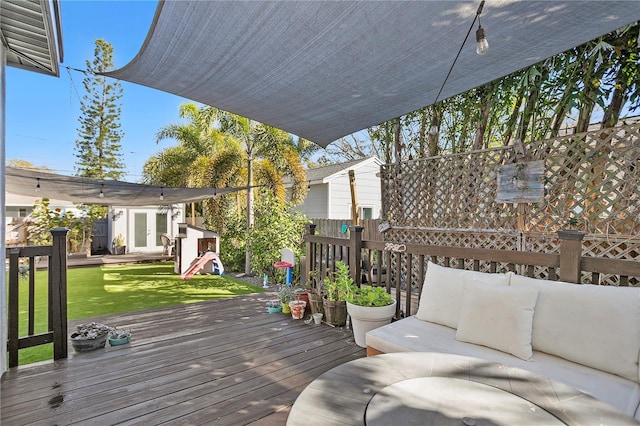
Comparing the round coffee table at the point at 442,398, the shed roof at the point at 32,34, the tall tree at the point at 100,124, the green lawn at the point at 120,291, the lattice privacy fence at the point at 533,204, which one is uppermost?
the tall tree at the point at 100,124

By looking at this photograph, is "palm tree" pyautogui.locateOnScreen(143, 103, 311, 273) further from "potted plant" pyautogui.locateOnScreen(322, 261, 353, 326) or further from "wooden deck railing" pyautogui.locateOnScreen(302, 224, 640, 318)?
"potted plant" pyautogui.locateOnScreen(322, 261, 353, 326)

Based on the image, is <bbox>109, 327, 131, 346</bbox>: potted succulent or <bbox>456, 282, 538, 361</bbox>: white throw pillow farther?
<bbox>109, 327, 131, 346</bbox>: potted succulent

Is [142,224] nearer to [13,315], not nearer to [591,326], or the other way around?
[13,315]

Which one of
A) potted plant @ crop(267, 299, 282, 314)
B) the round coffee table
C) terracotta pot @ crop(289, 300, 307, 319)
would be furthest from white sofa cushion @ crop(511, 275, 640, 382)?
potted plant @ crop(267, 299, 282, 314)

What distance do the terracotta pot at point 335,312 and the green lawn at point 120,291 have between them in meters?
2.45

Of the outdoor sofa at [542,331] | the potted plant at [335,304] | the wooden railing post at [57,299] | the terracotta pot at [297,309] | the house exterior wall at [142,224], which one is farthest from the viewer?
the house exterior wall at [142,224]

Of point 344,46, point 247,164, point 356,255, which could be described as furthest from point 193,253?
point 344,46

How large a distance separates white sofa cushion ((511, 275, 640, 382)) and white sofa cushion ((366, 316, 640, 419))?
6cm

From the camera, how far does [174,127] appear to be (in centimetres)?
1141

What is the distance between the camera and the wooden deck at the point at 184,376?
2064 millimetres

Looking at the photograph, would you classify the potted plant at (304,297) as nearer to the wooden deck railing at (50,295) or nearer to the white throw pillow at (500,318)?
the white throw pillow at (500,318)

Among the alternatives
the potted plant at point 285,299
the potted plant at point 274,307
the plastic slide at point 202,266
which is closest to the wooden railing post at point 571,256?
the potted plant at point 285,299

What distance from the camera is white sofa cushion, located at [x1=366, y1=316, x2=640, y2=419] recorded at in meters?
1.55

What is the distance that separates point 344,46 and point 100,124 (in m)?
14.6
